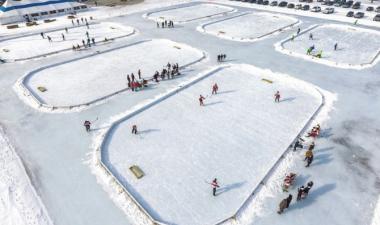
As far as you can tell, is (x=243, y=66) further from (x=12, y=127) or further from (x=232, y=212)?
(x=12, y=127)

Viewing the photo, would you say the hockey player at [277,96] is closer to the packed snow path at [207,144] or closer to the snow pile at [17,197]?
the packed snow path at [207,144]

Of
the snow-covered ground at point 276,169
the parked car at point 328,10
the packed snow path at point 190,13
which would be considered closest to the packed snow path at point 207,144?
the snow-covered ground at point 276,169

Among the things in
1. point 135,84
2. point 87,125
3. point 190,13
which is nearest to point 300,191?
point 87,125

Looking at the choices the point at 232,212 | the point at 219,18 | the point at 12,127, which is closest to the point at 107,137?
the point at 12,127

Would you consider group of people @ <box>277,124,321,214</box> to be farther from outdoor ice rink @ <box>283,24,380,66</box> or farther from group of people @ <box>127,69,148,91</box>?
outdoor ice rink @ <box>283,24,380,66</box>

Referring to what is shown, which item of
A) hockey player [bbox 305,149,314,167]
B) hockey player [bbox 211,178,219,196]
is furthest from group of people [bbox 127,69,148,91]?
hockey player [bbox 305,149,314,167]
